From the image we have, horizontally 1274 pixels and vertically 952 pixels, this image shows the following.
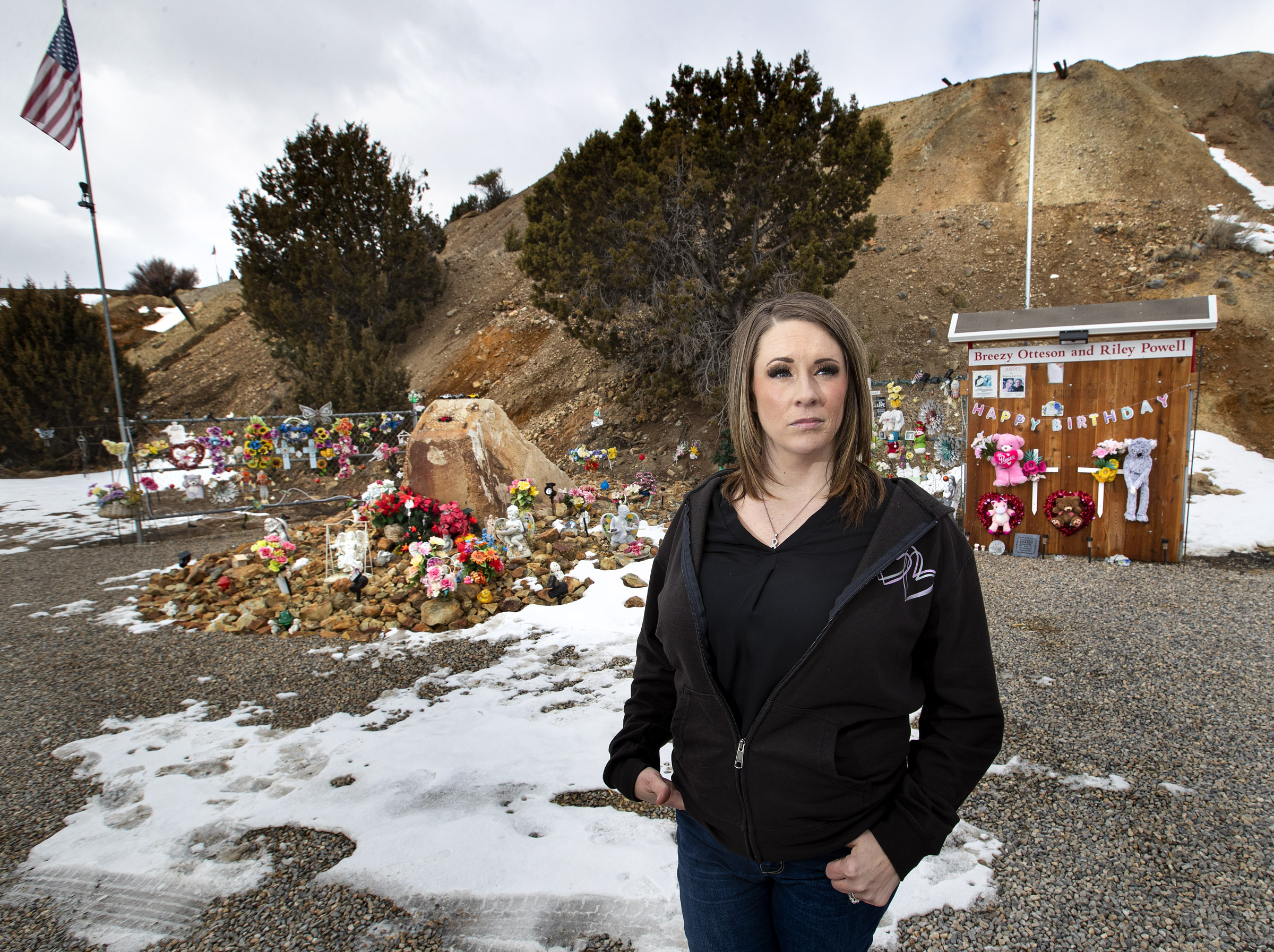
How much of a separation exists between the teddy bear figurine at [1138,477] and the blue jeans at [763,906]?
6.90 m

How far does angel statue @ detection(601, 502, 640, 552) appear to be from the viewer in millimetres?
7340

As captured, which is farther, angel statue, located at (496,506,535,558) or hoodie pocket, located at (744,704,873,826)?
angel statue, located at (496,506,535,558)

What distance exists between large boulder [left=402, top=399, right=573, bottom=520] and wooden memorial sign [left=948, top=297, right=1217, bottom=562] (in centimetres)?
548

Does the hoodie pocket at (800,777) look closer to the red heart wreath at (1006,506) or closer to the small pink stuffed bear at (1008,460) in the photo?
the small pink stuffed bear at (1008,460)

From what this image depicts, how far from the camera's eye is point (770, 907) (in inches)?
53.3

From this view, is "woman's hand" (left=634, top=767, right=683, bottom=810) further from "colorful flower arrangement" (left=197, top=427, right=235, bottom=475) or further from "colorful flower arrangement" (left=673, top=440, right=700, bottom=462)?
"colorful flower arrangement" (left=197, top=427, right=235, bottom=475)

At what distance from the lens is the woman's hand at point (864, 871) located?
1.21m

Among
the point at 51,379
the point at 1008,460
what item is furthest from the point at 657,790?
the point at 51,379

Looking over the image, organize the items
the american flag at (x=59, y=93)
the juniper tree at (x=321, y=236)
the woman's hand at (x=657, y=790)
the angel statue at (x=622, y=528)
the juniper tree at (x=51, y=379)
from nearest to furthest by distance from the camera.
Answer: the woman's hand at (x=657, y=790) < the angel statue at (x=622, y=528) < the american flag at (x=59, y=93) < the juniper tree at (x=51, y=379) < the juniper tree at (x=321, y=236)

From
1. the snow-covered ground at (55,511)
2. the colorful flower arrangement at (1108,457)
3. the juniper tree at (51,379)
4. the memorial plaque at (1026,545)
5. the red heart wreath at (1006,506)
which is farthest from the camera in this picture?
the juniper tree at (51,379)

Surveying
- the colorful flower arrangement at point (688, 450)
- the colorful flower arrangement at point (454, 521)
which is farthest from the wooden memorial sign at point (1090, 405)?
the colorful flower arrangement at point (454, 521)

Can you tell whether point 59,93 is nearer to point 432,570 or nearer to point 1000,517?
point 432,570

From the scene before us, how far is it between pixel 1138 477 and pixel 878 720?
6.92m

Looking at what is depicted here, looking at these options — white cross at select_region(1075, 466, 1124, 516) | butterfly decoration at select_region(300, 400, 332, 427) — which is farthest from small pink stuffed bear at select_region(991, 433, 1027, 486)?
butterfly decoration at select_region(300, 400, 332, 427)
